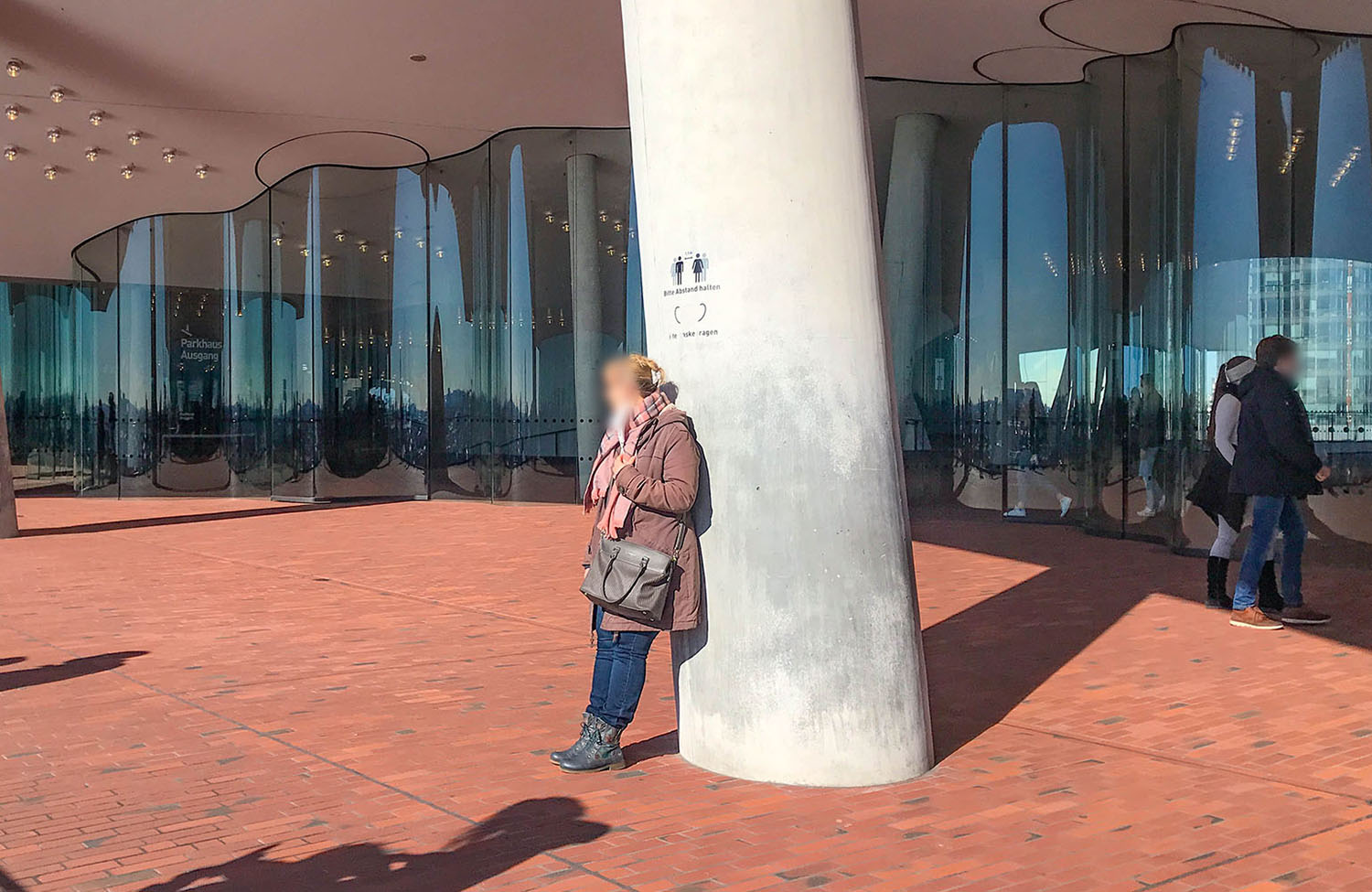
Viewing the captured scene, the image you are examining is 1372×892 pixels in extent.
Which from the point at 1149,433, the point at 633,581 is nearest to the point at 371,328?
the point at 1149,433

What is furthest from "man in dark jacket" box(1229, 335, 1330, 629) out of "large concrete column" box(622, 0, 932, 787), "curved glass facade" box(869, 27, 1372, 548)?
"large concrete column" box(622, 0, 932, 787)

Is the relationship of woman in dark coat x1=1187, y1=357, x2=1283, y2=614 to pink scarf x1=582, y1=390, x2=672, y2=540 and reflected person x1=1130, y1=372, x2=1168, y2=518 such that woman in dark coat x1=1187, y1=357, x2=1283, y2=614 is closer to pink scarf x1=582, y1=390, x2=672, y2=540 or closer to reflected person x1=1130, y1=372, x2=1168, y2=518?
reflected person x1=1130, y1=372, x2=1168, y2=518

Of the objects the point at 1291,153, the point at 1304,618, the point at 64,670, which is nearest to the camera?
the point at 64,670

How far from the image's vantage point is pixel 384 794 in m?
5.11

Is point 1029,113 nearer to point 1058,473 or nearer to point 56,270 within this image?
point 1058,473

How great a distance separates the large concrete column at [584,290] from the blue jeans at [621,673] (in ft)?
53.2

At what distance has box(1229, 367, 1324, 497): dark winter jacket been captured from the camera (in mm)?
8648

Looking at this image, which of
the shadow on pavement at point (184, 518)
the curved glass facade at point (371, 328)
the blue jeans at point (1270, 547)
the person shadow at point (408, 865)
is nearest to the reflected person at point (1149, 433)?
the blue jeans at point (1270, 547)

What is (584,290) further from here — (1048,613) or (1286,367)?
(1286,367)

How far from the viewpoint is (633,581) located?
5.12 metres

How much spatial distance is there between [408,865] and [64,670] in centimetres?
443

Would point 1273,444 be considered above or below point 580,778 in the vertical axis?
above

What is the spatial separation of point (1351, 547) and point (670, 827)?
32.5 ft

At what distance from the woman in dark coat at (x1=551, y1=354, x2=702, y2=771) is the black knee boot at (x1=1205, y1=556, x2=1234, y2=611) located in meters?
5.87
